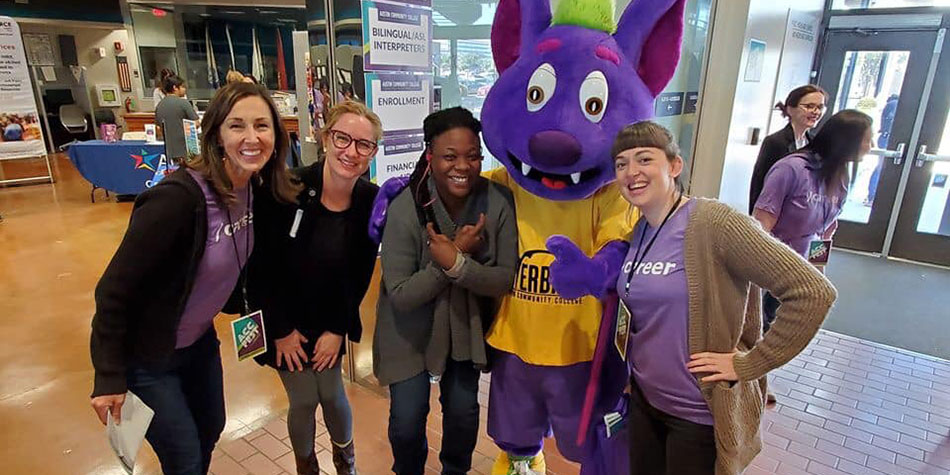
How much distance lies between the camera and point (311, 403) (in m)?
1.91

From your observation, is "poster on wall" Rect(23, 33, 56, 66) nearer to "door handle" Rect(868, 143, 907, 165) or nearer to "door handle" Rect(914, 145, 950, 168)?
"door handle" Rect(868, 143, 907, 165)

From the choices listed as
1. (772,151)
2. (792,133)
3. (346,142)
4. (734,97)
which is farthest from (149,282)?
(734,97)

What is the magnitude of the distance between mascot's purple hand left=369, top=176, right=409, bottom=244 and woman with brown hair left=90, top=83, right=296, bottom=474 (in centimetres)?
25

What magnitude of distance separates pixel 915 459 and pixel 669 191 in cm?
217

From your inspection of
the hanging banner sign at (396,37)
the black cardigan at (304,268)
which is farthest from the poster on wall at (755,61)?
the black cardigan at (304,268)

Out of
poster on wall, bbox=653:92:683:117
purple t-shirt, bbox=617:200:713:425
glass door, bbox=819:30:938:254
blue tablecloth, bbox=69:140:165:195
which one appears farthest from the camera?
blue tablecloth, bbox=69:140:165:195

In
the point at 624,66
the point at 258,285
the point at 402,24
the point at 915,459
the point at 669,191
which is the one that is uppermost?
the point at 402,24

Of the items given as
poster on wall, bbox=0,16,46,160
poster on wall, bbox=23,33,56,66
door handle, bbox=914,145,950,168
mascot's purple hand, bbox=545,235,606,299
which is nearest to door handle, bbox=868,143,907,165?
door handle, bbox=914,145,950,168

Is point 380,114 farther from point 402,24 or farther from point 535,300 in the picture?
point 535,300

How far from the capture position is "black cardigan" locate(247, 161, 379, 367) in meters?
1.68

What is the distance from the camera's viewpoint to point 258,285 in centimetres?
173

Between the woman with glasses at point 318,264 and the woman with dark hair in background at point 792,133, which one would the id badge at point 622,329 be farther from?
the woman with dark hair in background at point 792,133

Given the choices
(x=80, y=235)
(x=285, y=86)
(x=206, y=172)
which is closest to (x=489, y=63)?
(x=206, y=172)

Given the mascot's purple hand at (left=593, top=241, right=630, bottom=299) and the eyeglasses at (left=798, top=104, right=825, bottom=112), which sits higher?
the eyeglasses at (left=798, top=104, right=825, bottom=112)
